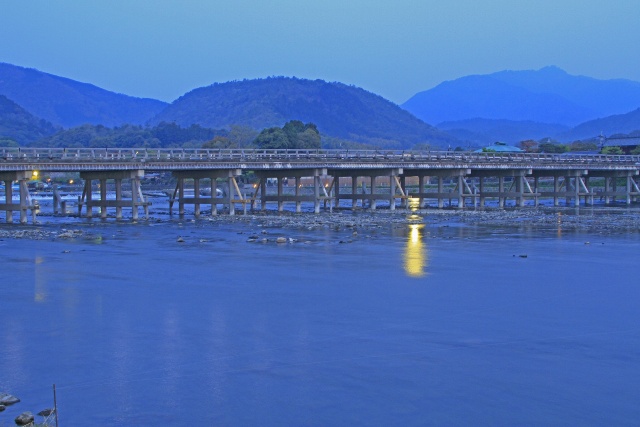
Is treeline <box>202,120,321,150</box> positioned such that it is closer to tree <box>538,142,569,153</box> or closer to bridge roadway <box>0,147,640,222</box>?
bridge roadway <box>0,147,640,222</box>

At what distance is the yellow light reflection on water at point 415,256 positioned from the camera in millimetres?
26969

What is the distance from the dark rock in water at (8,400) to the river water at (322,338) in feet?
0.86

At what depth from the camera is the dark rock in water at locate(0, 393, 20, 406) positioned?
12.8 meters

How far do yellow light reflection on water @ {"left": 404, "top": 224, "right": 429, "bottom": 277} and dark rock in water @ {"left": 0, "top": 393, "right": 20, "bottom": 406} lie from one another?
14943 millimetres

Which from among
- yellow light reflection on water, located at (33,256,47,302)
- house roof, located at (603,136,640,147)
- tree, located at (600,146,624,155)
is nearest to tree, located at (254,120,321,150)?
tree, located at (600,146,624,155)

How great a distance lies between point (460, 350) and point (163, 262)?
1529cm

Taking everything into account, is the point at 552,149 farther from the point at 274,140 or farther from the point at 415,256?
the point at 415,256

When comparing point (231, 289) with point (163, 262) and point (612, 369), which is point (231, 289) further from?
point (612, 369)

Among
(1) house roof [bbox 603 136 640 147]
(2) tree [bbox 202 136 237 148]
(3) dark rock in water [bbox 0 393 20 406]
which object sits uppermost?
(1) house roof [bbox 603 136 640 147]

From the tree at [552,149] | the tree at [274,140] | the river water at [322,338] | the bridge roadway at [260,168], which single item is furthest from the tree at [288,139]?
the river water at [322,338]

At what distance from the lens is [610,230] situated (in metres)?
43.2

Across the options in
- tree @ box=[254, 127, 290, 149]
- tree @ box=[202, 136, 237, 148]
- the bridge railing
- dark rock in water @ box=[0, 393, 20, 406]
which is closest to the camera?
dark rock in water @ box=[0, 393, 20, 406]

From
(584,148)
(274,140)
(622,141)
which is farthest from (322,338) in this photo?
(584,148)

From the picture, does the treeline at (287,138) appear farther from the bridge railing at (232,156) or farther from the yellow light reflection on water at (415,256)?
the yellow light reflection on water at (415,256)
